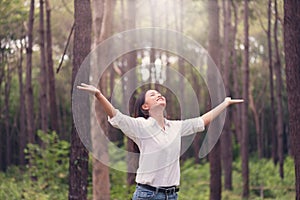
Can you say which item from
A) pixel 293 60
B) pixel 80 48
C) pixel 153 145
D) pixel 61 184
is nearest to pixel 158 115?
pixel 153 145

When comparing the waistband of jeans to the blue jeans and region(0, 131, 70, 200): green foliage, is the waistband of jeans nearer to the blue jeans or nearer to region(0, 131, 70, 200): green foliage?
the blue jeans

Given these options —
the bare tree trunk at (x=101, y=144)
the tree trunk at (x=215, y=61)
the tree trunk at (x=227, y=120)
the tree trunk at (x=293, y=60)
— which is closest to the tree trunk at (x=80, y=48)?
the tree trunk at (x=293, y=60)

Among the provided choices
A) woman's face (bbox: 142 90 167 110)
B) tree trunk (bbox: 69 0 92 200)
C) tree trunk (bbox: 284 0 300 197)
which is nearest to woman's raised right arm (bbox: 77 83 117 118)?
woman's face (bbox: 142 90 167 110)

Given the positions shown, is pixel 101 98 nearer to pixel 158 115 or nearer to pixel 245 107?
pixel 158 115

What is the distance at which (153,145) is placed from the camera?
5684 millimetres

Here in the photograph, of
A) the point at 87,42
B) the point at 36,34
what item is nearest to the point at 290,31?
the point at 87,42

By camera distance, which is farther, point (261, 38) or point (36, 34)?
point (261, 38)

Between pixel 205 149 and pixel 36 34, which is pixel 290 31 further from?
pixel 36 34

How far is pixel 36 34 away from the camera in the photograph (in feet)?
91.2

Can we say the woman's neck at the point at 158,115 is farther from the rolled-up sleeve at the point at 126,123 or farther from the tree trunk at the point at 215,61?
the tree trunk at the point at 215,61

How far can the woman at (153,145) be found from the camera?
5.62m

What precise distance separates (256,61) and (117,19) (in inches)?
309

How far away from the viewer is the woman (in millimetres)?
5625

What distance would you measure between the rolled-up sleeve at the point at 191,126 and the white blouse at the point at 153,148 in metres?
0.12
